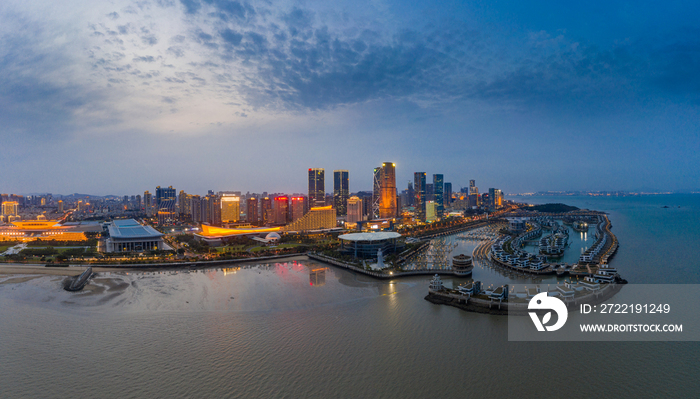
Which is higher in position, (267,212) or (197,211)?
(197,211)

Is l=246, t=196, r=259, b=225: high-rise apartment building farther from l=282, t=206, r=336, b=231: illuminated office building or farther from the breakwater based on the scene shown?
the breakwater

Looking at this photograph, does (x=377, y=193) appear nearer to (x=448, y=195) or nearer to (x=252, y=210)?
(x=252, y=210)

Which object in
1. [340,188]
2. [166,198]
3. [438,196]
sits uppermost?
[340,188]

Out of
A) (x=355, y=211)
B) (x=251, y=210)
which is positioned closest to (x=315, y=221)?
(x=355, y=211)

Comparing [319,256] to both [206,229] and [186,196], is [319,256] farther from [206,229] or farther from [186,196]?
[186,196]

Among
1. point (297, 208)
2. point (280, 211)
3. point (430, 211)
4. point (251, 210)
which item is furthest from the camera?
point (430, 211)

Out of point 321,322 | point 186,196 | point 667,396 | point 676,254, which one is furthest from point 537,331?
point 186,196
